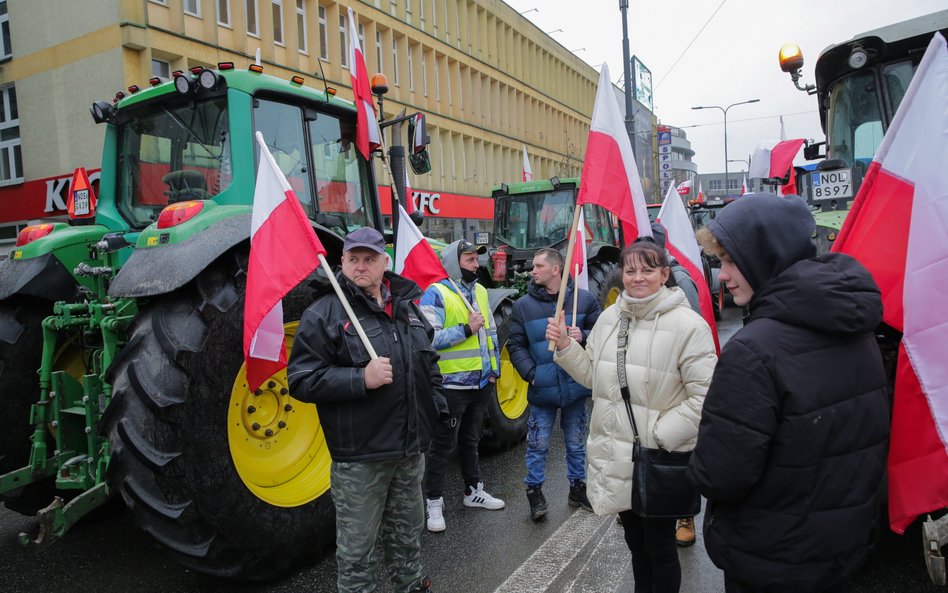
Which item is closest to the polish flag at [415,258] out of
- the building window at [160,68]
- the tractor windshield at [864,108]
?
the tractor windshield at [864,108]

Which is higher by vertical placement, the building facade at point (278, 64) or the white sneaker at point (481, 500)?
the building facade at point (278, 64)

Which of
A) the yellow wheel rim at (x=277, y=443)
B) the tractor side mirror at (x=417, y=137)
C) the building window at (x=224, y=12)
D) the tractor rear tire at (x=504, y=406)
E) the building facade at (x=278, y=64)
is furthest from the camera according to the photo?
the building window at (x=224, y=12)

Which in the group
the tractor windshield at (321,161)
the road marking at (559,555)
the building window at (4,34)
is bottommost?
the road marking at (559,555)

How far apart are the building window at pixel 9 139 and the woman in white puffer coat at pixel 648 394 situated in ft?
62.2

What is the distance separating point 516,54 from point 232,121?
3374 centimetres

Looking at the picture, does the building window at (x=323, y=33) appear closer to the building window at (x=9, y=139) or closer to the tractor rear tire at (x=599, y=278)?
the building window at (x=9, y=139)

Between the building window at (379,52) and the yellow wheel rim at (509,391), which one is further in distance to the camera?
the building window at (379,52)

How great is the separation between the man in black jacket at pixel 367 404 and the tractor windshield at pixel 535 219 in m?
7.30

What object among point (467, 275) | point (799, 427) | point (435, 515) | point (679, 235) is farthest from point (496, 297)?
point (799, 427)

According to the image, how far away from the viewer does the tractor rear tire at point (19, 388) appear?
12.7ft

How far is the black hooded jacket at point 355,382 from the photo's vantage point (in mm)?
2773

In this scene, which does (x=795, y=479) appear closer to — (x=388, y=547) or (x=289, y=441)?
(x=388, y=547)

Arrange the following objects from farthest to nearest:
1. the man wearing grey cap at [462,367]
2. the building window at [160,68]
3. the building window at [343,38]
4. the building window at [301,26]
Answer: the building window at [343,38]
the building window at [301,26]
the building window at [160,68]
the man wearing grey cap at [462,367]

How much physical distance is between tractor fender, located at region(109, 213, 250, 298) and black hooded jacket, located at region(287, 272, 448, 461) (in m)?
0.60
